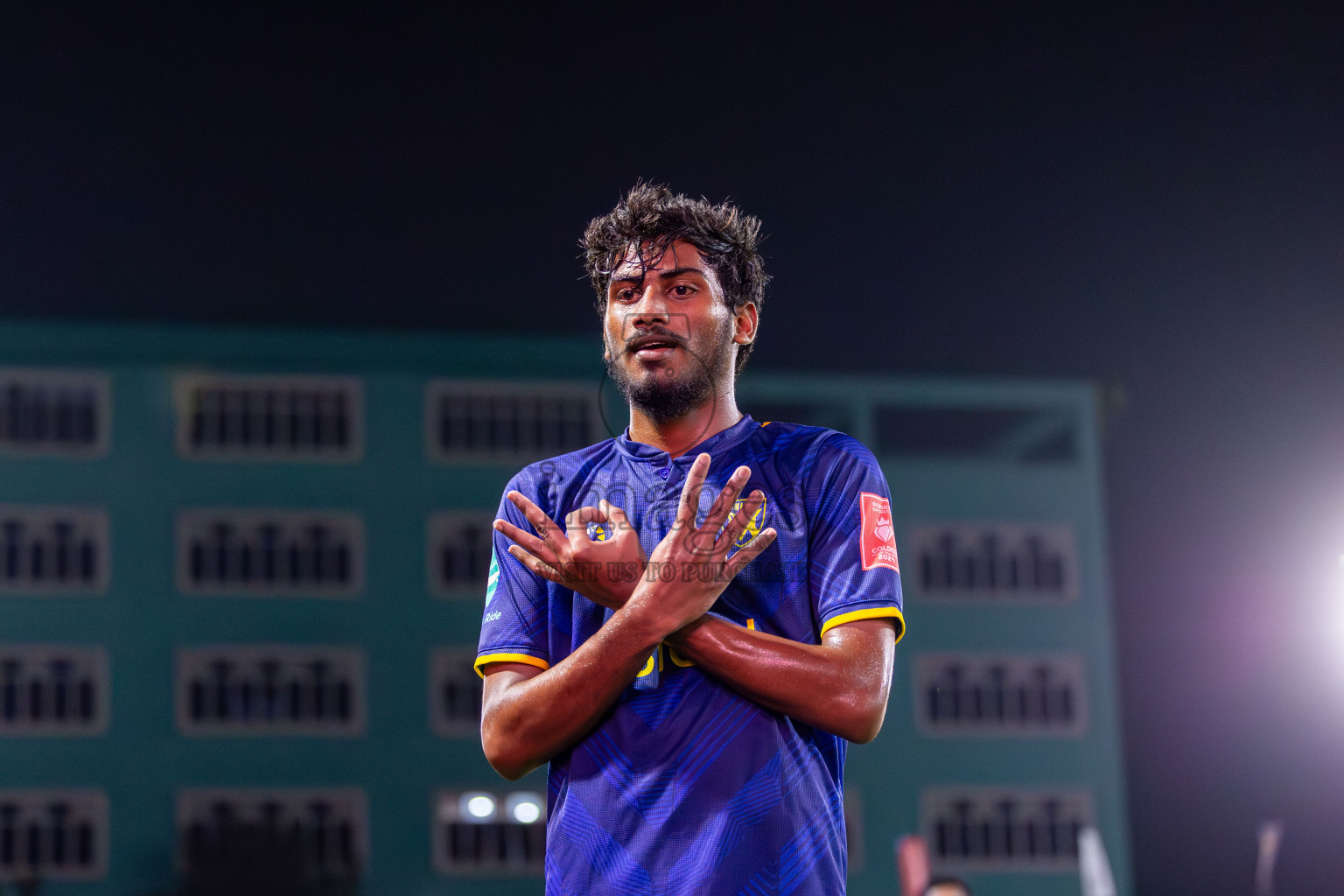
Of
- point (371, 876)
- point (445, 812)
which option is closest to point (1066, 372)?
point (445, 812)

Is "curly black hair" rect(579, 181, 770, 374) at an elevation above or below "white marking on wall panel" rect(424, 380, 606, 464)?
below

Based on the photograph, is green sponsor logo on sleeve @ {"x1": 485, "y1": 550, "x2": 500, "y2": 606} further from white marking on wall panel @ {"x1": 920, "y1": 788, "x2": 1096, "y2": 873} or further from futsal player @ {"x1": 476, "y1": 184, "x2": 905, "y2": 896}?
white marking on wall panel @ {"x1": 920, "y1": 788, "x2": 1096, "y2": 873}

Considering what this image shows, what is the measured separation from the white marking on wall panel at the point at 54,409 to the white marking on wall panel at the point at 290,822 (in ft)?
24.9

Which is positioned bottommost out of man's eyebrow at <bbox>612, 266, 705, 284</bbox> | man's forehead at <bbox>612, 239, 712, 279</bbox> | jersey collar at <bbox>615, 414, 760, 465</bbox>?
jersey collar at <bbox>615, 414, 760, 465</bbox>

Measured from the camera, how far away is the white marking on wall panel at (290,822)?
1001 inches

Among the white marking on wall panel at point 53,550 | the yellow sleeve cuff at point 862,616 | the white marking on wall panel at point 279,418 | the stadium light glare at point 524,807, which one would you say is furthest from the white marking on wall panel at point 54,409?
the yellow sleeve cuff at point 862,616

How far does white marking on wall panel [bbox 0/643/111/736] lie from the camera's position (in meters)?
25.2

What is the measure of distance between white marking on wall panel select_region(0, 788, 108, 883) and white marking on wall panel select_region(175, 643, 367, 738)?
237 cm

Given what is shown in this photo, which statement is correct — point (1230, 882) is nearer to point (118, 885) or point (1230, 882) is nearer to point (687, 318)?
point (118, 885)

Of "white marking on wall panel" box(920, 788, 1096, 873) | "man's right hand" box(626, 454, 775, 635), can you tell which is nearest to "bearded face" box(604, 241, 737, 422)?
"man's right hand" box(626, 454, 775, 635)

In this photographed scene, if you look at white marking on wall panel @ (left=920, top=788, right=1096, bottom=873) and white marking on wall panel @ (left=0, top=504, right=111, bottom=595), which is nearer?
white marking on wall panel @ (left=0, top=504, right=111, bottom=595)

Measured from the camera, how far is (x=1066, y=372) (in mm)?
30797

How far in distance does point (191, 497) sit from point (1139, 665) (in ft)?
74.6

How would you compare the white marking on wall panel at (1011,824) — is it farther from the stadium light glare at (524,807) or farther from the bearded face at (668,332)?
the bearded face at (668,332)
